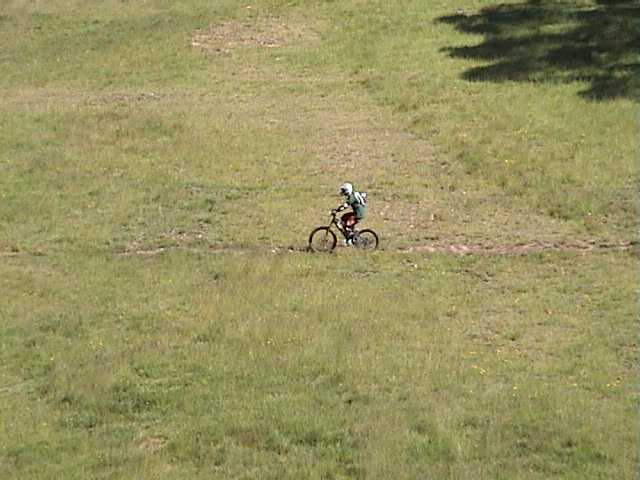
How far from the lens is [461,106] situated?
99.1ft

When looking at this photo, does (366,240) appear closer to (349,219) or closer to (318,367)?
(349,219)

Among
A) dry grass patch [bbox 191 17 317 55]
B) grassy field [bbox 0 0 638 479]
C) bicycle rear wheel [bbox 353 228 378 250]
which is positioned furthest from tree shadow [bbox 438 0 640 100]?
bicycle rear wheel [bbox 353 228 378 250]

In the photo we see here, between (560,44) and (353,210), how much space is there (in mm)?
15551

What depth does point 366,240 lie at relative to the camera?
21719 millimetres

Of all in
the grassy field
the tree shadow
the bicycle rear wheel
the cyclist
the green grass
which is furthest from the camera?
the tree shadow

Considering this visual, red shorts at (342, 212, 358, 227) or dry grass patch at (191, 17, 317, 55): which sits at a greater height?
dry grass patch at (191, 17, 317, 55)

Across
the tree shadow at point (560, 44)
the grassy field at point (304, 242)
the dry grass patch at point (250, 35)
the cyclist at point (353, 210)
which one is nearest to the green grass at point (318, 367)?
the grassy field at point (304, 242)

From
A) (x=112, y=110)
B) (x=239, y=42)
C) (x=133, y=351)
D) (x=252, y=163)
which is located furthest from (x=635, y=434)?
(x=239, y=42)

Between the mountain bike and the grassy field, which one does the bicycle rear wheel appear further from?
the grassy field

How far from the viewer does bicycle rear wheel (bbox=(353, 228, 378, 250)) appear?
70.9 feet

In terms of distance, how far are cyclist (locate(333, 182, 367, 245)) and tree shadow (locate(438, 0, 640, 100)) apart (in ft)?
35.7

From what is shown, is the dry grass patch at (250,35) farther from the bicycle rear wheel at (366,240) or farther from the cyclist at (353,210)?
the cyclist at (353,210)

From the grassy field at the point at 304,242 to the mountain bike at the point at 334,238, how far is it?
0.41 m

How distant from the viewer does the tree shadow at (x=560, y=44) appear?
3172cm
